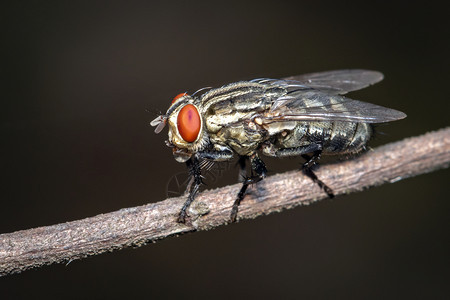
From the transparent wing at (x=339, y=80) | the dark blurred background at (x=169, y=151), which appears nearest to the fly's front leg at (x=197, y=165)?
the transparent wing at (x=339, y=80)

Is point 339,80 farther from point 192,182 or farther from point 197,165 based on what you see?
point 192,182

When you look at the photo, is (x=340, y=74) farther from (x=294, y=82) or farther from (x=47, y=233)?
(x=47, y=233)

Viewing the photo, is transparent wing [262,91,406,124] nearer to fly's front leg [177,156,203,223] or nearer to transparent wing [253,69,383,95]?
transparent wing [253,69,383,95]

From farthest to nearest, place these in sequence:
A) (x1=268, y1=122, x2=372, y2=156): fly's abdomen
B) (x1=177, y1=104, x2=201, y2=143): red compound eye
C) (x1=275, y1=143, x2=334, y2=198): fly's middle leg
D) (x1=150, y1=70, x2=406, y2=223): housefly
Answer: (x1=268, y1=122, x2=372, y2=156): fly's abdomen
(x1=275, y1=143, x2=334, y2=198): fly's middle leg
(x1=150, y1=70, x2=406, y2=223): housefly
(x1=177, y1=104, x2=201, y2=143): red compound eye

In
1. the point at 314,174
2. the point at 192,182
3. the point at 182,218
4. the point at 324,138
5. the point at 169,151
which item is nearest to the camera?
the point at 182,218

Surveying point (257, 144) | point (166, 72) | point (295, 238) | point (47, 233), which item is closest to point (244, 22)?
point (166, 72)

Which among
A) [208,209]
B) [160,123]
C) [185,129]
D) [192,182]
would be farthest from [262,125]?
[208,209]

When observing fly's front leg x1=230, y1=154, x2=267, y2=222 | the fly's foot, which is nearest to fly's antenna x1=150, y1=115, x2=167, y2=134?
fly's front leg x1=230, y1=154, x2=267, y2=222
